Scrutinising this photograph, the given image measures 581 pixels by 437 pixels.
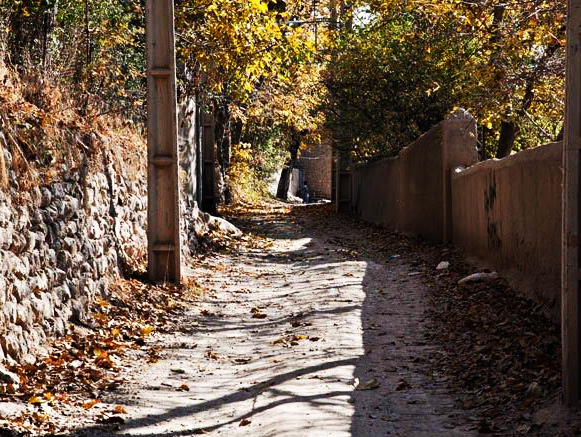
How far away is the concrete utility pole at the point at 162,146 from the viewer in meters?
11.1

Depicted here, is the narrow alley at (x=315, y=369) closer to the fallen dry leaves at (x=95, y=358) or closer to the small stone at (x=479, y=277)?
the fallen dry leaves at (x=95, y=358)

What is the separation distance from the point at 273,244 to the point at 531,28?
8.12 meters

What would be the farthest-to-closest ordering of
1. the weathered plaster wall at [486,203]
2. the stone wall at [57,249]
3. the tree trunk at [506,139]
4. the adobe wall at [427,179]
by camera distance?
the tree trunk at [506,139]
the adobe wall at [427,179]
the weathered plaster wall at [486,203]
the stone wall at [57,249]

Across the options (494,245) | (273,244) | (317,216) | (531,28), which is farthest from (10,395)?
(317,216)

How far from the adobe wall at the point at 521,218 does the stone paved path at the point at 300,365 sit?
108 centimetres

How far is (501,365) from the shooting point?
7.00 meters

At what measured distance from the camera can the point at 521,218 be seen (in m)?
9.67


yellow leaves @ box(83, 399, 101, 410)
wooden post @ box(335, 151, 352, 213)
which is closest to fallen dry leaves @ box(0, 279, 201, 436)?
yellow leaves @ box(83, 399, 101, 410)

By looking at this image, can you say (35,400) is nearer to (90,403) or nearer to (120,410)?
(90,403)

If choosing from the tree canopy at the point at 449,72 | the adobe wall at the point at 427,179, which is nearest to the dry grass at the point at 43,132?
the tree canopy at the point at 449,72

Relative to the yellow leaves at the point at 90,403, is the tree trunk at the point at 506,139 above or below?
above

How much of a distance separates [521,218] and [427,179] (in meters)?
7.15

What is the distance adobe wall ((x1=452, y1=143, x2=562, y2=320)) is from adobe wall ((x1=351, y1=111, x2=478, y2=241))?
1542 mm

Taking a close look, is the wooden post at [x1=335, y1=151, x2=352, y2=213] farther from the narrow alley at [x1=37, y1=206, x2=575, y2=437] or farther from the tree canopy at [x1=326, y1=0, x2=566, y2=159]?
the narrow alley at [x1=37, y1=206, x2=575, y2=437]
